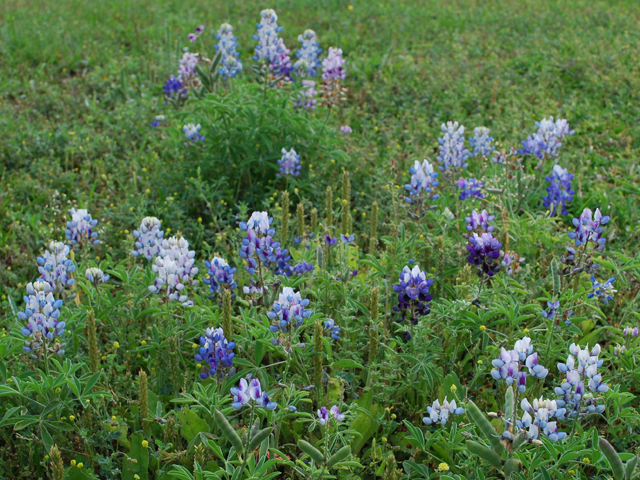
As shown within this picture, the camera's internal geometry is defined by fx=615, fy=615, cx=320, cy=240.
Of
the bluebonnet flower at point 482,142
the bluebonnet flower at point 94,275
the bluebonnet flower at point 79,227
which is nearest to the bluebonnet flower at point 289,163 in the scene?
the bluebonnet flower at point 482,142

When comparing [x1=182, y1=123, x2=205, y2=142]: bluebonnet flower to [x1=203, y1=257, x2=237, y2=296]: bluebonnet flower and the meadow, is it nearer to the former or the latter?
the meadow

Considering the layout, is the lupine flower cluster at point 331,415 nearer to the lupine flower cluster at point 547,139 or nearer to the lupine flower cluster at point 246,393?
the lupine flower cluster at point 246,393

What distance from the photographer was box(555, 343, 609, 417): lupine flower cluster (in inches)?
85.2

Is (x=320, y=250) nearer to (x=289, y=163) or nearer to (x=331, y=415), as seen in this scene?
(x=331, y=415)

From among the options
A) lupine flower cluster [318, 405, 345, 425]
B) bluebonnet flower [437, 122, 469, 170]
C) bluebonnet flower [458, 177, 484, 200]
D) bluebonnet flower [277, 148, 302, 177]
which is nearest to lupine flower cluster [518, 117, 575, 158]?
bluebonnet flower [437, 122, 469, 170]

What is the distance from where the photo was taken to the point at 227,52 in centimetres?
500

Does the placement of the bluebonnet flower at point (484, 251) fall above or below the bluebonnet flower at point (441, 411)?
above

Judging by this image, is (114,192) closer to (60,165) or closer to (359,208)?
Answer: (60,165)

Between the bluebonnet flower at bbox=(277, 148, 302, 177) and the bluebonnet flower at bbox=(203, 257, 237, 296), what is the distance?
150 cm

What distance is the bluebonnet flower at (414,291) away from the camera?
258 cm

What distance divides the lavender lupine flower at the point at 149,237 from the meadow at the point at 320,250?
0.02 meters

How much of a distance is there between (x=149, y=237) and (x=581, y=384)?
208cm

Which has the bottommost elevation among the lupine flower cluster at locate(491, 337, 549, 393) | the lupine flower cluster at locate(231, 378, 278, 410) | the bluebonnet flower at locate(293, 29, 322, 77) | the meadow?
the meadow

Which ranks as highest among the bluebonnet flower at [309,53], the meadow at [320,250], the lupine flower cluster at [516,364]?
the bluebonnet flower at [309,53]
